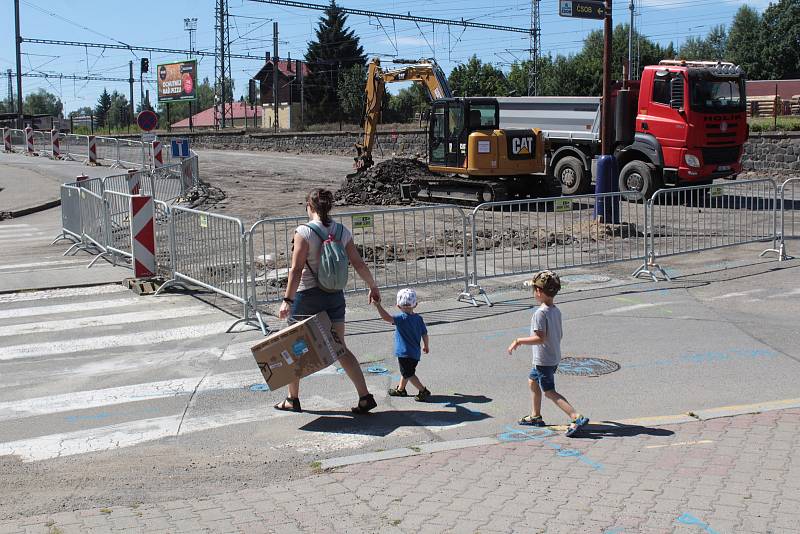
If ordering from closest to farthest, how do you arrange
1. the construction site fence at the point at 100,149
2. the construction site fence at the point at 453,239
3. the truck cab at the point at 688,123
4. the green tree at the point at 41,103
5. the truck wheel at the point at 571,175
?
the construction site fence at the point at 453,239 → the truck cab at the point at 688,123 → the truck wheel at the point at 571,175 → the construction site fence at the point at 100,149 → the green tree at the point at 41,103

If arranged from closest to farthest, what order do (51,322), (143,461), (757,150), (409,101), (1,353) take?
1. (143,461)
2. (1,353)
3. (51,322)
4. (757,150)
5. (409,101)

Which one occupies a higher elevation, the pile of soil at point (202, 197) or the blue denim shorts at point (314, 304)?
the pile of soil at point (202, 197)

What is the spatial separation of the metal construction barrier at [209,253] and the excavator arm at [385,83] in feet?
51.5

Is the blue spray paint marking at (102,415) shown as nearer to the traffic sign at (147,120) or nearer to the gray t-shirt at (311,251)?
the gray t-shirt at (311,251)

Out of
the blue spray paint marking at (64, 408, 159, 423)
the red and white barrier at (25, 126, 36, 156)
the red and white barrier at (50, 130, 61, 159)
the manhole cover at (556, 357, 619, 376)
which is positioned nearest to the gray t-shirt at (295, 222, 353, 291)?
A: the blue spray paint marking at (64, 408, 159, 423)

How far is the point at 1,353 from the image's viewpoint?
9.30 meters

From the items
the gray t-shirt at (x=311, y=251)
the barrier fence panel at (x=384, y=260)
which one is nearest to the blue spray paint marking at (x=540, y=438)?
the gray t-shirt at (x=311, y=251)

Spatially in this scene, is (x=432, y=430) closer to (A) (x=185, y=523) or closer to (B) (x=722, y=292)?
(A) (x=185, y=523)

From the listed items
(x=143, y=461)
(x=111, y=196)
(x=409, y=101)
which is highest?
(x=409, y=101)

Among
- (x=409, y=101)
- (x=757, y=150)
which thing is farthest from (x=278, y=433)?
(x=409, y=101)

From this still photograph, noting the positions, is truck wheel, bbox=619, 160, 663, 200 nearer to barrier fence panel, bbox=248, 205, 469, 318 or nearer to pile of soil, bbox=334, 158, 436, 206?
pile of soil, bbox=334, 158, 436, 206

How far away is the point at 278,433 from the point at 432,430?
114 centimetres

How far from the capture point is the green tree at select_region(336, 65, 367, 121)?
76625 mm

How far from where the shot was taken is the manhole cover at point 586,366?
27.1 feet
